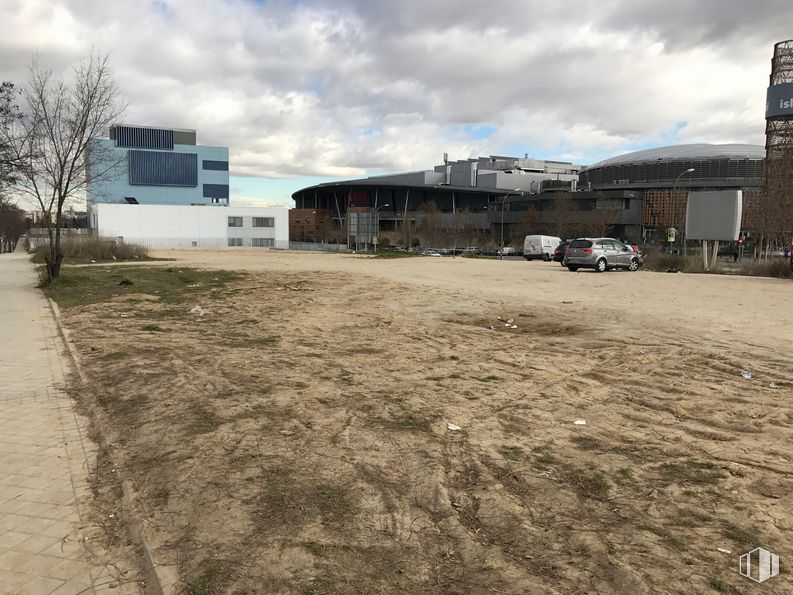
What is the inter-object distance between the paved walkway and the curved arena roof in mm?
111070

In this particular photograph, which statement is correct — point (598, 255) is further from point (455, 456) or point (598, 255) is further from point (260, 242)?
point (260, 242)

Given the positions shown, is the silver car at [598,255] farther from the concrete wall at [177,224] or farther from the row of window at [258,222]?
the row of window at [258,222]

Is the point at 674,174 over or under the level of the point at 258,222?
over

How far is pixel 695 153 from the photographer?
346ft

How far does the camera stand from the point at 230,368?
8125mm

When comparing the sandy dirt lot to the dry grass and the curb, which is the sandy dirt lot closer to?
the curb

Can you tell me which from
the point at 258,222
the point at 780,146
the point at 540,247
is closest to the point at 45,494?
the point at 540,247

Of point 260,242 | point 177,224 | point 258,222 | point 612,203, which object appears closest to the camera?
point 177,224

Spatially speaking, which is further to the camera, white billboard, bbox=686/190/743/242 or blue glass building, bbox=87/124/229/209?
blue glass building, bbox=87/124/229/209

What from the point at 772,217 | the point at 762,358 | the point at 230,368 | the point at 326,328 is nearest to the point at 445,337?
the point at 326,328

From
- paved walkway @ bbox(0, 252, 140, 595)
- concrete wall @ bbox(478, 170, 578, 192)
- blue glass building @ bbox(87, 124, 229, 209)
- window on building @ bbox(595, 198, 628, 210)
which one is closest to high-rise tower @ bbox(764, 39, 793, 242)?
window on building @ bbox(595, 198, 628, 210)

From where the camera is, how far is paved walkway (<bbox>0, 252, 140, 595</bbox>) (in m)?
3.36

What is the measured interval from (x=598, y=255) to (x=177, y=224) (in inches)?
3108

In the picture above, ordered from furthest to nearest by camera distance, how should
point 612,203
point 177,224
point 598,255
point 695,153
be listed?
point 695,153 < point 612,203 < point 177,224 < point 598,255
